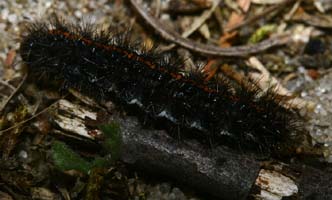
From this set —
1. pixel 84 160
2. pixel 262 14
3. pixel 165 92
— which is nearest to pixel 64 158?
pixel 84 160

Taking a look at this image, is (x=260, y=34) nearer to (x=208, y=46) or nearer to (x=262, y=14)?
(x=262, y=14)

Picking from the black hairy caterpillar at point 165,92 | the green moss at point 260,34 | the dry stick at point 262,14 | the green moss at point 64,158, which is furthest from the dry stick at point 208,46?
the green moss at point 64,158

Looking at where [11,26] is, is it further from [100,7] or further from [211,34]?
[211,34]

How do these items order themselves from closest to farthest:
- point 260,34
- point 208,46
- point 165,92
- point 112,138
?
point 112,138 < point 165,92 < point 208,46 < point 260,34

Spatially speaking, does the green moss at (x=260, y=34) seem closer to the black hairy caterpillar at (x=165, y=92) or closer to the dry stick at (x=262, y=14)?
the dry stick at (x=262, y=14)

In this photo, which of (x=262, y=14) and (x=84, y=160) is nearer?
(x=84, y=160)

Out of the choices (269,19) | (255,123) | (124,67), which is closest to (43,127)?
(124,67)

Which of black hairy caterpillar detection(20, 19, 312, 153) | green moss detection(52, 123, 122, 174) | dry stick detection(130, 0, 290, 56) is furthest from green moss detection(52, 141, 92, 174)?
dry stick detection(130, 0, 290, 56)
